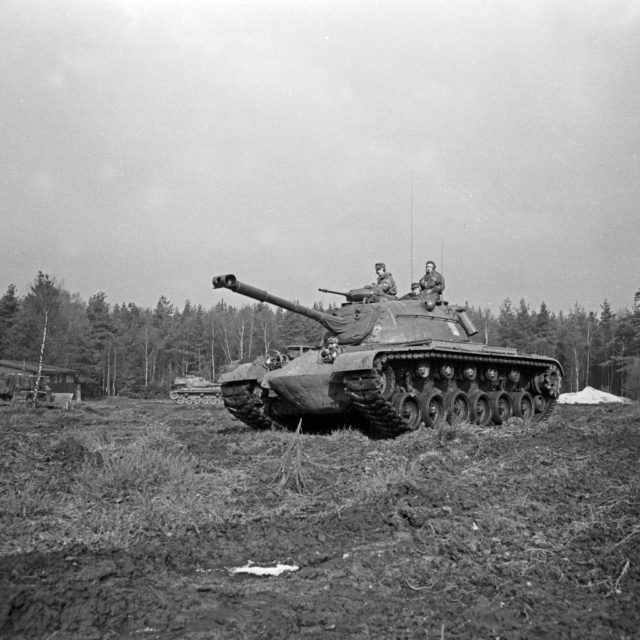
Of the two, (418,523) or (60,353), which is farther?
(60,353)

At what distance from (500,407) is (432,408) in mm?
2910

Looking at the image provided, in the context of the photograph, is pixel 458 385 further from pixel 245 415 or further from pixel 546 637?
pixel 546 637

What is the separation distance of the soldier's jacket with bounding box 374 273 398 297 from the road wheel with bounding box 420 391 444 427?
290 centimetres

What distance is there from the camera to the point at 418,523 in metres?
5.32

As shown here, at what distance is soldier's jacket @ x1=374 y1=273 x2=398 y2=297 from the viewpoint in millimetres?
15469

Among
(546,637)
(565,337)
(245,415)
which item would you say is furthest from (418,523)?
(565,337)

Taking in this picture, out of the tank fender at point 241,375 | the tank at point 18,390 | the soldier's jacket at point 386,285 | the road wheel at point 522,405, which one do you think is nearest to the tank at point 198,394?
the tank at point 18,390

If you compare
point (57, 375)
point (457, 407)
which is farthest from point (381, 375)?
point (57, 375)

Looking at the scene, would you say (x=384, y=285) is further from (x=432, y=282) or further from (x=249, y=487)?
(x=249, y=487)

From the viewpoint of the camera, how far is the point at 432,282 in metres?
16.1

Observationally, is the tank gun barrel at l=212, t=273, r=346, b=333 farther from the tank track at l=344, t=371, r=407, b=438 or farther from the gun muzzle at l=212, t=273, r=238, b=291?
the tank track at l=344, t=371, r=407, b=438

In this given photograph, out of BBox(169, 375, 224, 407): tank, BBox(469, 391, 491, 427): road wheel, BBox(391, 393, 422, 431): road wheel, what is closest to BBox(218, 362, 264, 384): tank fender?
BBox(391, 393, 422, 431): road wheel

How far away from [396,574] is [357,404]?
7.77 metres

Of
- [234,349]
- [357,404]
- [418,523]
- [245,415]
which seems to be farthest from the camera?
[234,349]
